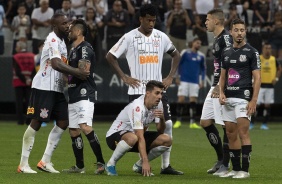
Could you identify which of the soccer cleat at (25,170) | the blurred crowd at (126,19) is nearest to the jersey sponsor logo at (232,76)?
the soccer cleat at (25,170)

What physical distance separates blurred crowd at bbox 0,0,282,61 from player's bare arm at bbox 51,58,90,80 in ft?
43.2

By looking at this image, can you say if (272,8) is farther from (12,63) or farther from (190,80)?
(12,63)

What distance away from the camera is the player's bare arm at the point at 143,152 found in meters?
12.2

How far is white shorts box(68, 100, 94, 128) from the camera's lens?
43.6ft

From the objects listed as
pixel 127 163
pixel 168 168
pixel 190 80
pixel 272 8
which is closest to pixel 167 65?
pixel 190 80

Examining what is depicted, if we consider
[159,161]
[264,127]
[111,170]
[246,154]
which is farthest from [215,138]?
[264,127]

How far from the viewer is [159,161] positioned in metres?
15.8

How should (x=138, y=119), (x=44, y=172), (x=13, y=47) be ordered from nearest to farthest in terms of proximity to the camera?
(x=138, y=119) < (x=44, y=172) < (x=13, y=47)

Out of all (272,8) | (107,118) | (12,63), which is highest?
(272,8)

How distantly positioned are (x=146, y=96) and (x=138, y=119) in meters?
0.37

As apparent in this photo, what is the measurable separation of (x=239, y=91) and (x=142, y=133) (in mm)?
1463

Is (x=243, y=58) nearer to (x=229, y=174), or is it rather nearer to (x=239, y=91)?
(x=239, y=91)

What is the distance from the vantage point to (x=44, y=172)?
13.4m

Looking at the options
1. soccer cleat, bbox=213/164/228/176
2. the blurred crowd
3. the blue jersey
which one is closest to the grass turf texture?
soccer cleat, bbox=213/164/228/176
